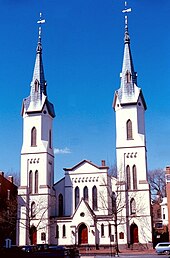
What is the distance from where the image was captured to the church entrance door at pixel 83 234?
59500 millimetres

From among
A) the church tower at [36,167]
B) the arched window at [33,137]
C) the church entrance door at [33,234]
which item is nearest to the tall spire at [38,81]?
the church tower at [36,167]

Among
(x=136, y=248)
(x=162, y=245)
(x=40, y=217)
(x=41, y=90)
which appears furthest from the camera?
(x=41, y=90)

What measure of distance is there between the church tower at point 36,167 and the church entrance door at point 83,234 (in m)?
4.59

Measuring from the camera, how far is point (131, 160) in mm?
61281

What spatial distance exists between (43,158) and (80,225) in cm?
1142

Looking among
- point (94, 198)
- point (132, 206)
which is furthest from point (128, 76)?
point (132, 206)

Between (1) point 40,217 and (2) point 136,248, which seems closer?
(2) point 136,248

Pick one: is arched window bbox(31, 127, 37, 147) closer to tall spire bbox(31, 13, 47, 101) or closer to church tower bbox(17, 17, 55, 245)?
church tower bbox(17, 17, 55, 245)

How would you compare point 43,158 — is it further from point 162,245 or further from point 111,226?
point 162,245

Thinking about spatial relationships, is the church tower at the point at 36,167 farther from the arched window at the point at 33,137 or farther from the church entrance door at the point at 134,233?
the church entrance door at the point at 134,233

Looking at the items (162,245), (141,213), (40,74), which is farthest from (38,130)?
(162,245)

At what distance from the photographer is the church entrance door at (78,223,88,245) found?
59.5 meters

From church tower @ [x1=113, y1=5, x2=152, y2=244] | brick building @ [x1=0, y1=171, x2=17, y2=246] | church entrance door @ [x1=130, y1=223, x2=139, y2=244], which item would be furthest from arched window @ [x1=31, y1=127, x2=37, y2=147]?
church entrance door @ [x1=130, y1=223, x2=139, y2=244]

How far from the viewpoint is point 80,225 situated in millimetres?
59625
